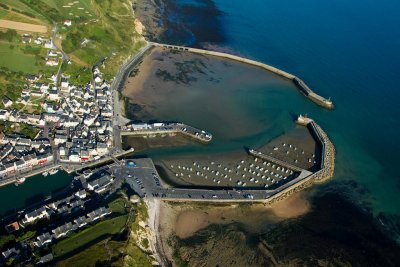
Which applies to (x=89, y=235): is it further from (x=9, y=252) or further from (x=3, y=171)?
(x=3, y=171)

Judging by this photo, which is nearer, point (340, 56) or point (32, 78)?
point (32, 78)

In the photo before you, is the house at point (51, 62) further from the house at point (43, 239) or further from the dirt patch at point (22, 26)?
the house at point (43, 239)

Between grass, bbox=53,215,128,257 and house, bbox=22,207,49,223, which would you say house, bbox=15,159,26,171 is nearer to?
house, bbox=22,207,49,223

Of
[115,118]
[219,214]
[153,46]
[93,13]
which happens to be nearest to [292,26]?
[153,46]

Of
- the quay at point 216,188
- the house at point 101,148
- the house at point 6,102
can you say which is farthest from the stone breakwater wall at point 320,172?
the house at point 6,102

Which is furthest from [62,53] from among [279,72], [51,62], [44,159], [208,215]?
[208,215]
